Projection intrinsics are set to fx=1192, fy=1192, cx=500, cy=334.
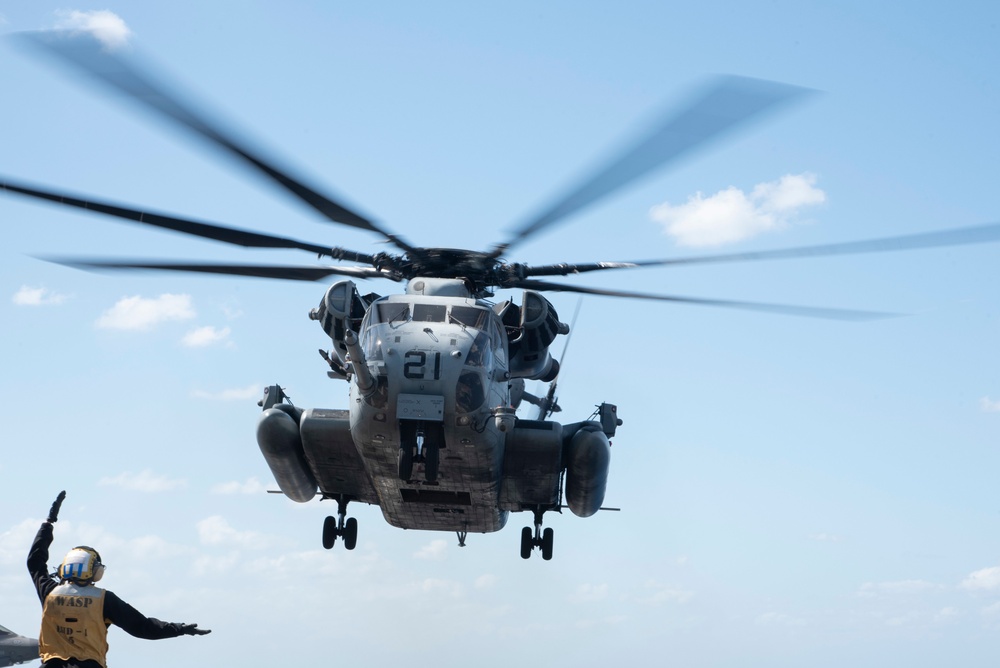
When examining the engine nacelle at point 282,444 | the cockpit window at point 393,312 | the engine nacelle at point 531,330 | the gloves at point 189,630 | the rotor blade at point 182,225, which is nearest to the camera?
the gloves at point 189,630

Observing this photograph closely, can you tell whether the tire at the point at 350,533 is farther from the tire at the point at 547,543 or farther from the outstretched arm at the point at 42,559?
the outstretched arm at the point at 42,559

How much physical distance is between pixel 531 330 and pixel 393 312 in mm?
3015

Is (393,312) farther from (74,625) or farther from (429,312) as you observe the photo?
(74,625)

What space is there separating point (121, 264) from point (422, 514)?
22.5 ft

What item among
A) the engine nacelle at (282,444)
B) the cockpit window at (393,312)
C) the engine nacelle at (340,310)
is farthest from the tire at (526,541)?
the cockpit window at (393,312)

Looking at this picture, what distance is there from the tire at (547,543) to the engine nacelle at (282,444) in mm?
4754

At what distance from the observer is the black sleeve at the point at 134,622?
9312 mm

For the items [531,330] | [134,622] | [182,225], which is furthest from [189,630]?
[531,330]

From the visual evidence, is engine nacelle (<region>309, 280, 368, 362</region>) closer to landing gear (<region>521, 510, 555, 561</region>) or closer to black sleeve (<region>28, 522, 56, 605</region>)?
landing gear (<region>521, 510, 555, 561</region>)

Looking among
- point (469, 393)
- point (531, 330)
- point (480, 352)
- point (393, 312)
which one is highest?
point (393, 312)

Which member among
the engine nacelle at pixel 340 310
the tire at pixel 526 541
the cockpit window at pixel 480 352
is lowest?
the tire at pixel 526 541

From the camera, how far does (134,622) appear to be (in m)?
9.41

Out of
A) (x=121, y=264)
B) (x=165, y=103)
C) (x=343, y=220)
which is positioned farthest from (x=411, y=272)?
(x=165, y=103)

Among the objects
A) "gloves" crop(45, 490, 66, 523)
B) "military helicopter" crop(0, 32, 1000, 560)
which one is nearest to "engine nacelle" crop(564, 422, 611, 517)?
"military helicopter" crop(0, 32, 1000, 560)
